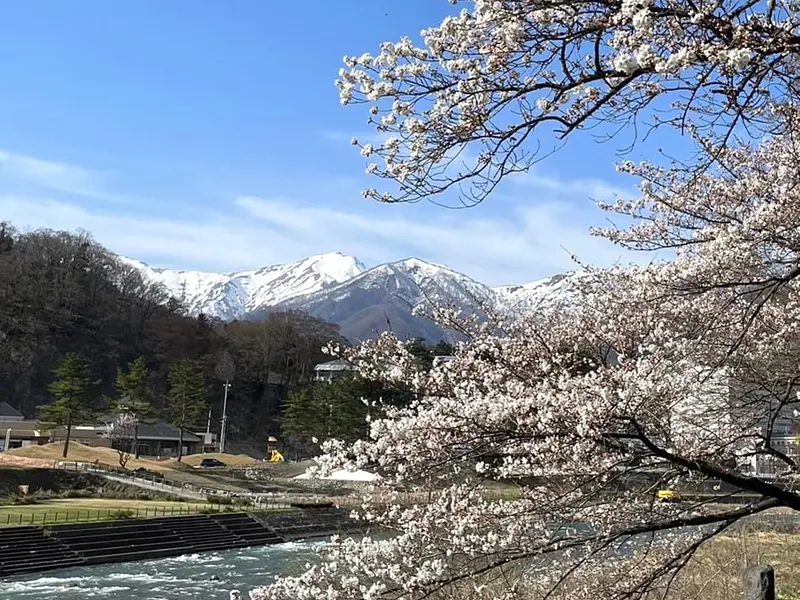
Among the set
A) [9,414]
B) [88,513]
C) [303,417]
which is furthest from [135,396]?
[88,513]

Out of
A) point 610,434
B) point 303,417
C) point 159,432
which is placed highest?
point 610,434

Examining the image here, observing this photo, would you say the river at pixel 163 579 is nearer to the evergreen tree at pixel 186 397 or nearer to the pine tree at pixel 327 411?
the pine tree at pixel 327 411

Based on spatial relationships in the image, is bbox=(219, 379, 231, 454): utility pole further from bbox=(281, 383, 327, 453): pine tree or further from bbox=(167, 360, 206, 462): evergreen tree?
bbox=(281, 383, 327, 453): pine tree

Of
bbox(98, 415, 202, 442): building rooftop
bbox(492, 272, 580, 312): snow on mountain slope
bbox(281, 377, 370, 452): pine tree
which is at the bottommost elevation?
bbox(98, 415, 202, 442): building rooftop

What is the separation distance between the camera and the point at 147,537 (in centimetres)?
2042

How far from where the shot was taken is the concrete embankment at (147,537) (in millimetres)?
17359

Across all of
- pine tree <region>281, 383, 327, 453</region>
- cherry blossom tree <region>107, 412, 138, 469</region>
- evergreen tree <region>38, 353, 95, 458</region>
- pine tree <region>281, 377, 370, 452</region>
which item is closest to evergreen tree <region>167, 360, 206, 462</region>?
cherry blossom tree <region>107, 412, 138, 469</region>

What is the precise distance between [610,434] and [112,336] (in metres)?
61.8

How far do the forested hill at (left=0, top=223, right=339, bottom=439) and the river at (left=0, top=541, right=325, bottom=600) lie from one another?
35.3 meters

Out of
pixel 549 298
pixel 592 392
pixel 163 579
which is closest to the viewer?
pixel 592 392

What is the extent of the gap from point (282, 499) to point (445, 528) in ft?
94.1

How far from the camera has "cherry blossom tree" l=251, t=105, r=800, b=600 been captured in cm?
316

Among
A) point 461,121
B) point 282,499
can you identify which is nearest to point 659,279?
point 461,121

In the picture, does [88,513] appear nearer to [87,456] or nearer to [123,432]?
[87,456]
